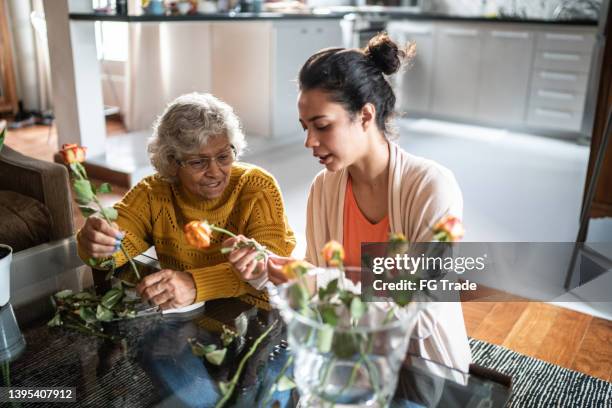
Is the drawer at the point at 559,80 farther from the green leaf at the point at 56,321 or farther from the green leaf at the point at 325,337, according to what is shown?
the green leaf at the point at 325,337

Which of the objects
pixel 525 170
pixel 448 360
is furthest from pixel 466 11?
pixel 448 360

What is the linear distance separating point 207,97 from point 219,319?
0.59 metres

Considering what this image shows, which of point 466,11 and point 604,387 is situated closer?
point 604,387

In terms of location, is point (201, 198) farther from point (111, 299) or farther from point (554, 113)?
point (554, 113)

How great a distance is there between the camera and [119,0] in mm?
3770

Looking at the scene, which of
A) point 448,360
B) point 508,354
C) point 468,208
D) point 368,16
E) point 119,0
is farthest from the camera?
point 368,16

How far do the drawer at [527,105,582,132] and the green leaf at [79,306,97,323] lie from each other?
4.71 m

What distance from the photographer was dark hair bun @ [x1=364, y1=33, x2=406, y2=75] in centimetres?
131

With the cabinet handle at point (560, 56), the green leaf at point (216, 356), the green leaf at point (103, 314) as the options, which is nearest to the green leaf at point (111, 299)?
the green leaf at point (103, 314)

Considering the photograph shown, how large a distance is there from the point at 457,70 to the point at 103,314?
194 inches

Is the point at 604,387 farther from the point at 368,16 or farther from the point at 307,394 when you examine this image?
the point at 368,16

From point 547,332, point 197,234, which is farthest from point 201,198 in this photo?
point 547,332

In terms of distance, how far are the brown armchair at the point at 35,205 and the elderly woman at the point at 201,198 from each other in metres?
0.62

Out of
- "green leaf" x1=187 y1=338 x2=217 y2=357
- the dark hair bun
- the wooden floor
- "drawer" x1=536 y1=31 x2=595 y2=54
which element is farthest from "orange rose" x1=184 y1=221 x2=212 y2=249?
"drawer" x1=536 y1=31 x2=595 y2=54
